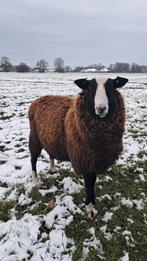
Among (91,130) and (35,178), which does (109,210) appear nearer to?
(91,130)

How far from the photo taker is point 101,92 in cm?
493

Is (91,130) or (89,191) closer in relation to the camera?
(91,130)

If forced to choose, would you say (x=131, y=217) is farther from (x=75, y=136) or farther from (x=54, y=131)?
(x=54, y=131)

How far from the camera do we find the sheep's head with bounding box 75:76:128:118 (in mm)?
4859

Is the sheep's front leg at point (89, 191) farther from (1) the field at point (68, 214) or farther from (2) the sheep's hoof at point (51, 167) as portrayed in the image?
(2) the sheep's hoof at point (51, 167)

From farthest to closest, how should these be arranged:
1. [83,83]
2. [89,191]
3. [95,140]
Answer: [89,191] < [95,140] < [83,83]

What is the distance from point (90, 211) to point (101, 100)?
1869mm

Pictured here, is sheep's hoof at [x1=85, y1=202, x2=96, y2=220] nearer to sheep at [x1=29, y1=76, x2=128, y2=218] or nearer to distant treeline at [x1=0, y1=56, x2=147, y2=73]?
sheep at [x1=29, y1=76, x2=128, y2=218]

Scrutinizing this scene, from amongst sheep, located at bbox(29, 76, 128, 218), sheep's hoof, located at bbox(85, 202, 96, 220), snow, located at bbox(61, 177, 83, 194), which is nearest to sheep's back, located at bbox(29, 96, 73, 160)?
sheep, located at bbox(29, 76, 128, 218)

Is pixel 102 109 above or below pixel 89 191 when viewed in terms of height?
above

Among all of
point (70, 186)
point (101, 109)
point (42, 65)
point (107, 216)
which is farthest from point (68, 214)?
point (42, 65)

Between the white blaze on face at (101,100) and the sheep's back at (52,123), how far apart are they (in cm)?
141

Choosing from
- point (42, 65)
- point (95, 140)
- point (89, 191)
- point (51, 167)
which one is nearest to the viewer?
point (95, 140)

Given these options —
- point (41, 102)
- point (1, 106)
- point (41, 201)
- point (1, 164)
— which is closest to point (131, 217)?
point (41, 201)
